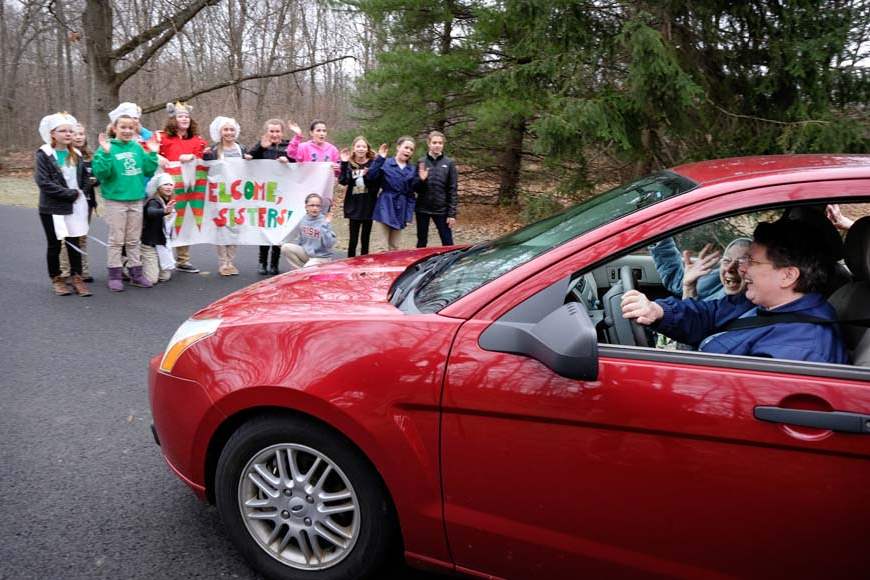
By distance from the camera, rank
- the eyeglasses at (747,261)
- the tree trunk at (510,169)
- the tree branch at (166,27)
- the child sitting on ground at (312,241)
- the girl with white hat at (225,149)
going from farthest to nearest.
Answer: the tree branch at (166,27)
the tree trunk at (510,169)
the girl with white hat at (225,149)
the child sitting on ground at (312,241)
the eyeglasses at (747,261)

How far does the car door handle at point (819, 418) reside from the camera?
72.4 inches

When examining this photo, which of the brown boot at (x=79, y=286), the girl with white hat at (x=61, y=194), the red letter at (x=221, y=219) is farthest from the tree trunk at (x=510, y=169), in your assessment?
the brown boot at (x=79, y=286)

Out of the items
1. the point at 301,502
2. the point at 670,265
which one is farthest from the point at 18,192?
the point at 670,265

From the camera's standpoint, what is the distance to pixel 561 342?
199 cm

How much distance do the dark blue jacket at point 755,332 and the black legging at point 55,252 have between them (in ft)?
21.3

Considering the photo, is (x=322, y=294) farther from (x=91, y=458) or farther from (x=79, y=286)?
(x=79, y=286)

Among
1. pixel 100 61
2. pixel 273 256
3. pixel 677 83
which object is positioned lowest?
pixel 273 256

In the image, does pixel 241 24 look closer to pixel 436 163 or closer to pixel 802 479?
pixel 436 163

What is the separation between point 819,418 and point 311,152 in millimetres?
7334

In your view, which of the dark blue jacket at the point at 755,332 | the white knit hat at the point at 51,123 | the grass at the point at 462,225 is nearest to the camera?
the dark blue jacket at the point at 755,332

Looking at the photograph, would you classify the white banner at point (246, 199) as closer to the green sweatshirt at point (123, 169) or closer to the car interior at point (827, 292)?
the green sweatshirt at point (123, 169)

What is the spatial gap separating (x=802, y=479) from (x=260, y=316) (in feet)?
6.44

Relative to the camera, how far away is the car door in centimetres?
190

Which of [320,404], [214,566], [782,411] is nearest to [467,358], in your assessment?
[320,404]
